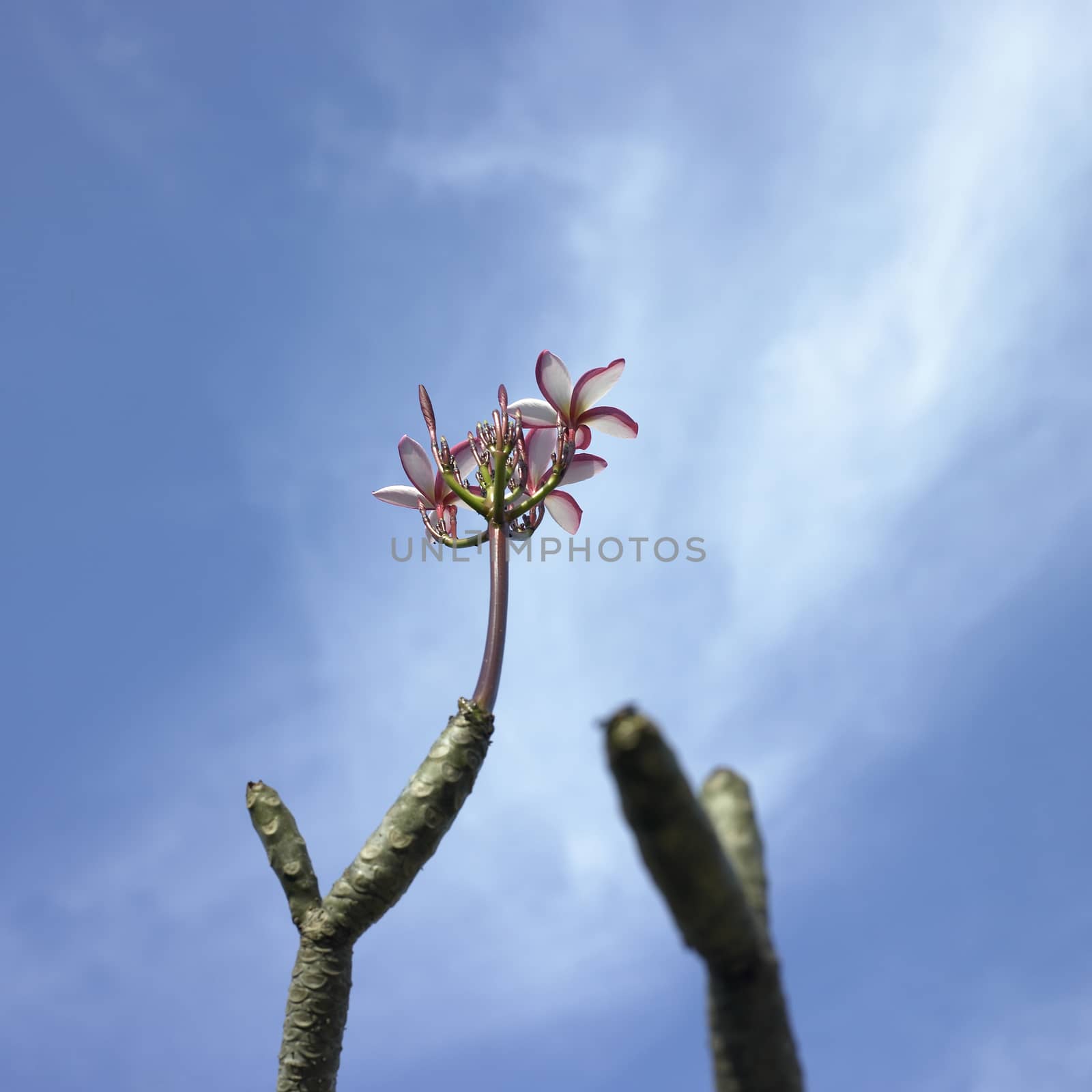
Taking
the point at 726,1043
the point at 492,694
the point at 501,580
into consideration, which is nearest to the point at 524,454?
the point at 501,580

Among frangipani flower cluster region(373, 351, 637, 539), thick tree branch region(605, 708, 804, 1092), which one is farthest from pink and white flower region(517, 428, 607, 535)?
thick tree branch region(605, 708, 804, 1092)

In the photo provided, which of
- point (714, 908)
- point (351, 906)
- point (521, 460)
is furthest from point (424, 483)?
point (714, 908)

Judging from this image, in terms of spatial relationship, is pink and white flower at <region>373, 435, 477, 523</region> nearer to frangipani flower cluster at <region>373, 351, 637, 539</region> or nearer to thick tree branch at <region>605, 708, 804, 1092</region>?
frangipani flower cluster at <region>373, 351, 637, 539</region>

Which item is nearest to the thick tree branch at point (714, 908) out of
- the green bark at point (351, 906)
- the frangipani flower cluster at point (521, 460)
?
the green bark at point (351, 906)

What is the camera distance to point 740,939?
1608 mm

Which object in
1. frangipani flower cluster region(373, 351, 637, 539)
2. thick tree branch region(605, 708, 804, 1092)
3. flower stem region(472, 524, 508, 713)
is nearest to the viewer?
thick tree branch region(605, 708, 804, 1092)

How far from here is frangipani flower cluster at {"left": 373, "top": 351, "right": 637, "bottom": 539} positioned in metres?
4.67

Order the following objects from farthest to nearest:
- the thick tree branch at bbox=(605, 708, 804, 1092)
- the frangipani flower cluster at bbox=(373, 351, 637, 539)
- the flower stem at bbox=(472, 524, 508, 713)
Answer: the frangipani flower cluster at bbox=(373, 351, 637, 539), the flower stem at bbox=(472, 524, 508, 713), the thick tree branch at bbox=(605, 708, 804, 1092)

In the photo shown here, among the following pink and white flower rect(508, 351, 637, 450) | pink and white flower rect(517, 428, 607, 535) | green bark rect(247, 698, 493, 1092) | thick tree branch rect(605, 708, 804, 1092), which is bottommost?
thick tree branch rect(605, 708, 804, 1092)

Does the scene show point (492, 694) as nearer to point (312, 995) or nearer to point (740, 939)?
point (312, 995)

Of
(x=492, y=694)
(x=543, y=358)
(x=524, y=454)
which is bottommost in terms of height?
(x=492, y=694)

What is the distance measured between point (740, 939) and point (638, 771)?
1.21 ft

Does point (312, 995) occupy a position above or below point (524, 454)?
below

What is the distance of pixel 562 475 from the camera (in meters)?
4.79
